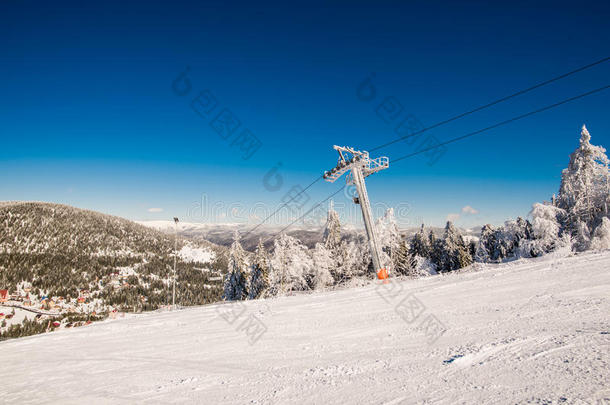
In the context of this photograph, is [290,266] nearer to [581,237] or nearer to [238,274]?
[238,274]

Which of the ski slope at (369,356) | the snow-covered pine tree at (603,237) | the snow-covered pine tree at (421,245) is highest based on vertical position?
the snow-covered pine tree at (421,245)

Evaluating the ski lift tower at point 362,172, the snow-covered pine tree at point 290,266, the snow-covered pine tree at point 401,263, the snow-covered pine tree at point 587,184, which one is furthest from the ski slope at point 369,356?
the snow-covered pine tree at point 401,263

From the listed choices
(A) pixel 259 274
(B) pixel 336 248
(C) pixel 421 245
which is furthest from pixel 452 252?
(A) pixel 259 274

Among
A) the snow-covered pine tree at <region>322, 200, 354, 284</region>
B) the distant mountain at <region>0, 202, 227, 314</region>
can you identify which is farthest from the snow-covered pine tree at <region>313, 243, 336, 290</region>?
the distant mountain at <region>0, 202, 227, 314</region>

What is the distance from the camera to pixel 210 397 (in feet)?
11.1

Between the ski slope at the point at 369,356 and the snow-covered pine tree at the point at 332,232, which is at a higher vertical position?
the snow-covered pine tree at the point at 332,232

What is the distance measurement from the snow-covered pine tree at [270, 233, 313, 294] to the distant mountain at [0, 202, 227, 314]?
99.1 m

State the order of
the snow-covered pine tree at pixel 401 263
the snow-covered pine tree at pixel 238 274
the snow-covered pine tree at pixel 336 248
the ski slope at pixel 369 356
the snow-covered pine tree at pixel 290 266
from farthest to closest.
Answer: the snow-covered pine tree at pixel 238 274 < the snow-covered pine tree at pixel 401 263 < the snow-covered pine tree at pixel 336 248 < the snow-covered pine tree at pixel 290 266 < the ski slope at pixel 369 356

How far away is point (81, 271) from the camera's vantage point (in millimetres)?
151875

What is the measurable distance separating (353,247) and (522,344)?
118ft

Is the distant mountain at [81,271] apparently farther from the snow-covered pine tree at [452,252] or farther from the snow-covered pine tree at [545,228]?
the snow-covered pine tree at [545,228]

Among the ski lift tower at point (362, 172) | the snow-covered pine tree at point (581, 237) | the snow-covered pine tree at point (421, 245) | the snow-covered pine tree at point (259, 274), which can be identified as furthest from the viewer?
the snow-covered pine tree at point (421, 245)

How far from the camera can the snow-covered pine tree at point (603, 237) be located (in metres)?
21.7

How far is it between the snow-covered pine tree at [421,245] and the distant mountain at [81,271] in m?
98.8
